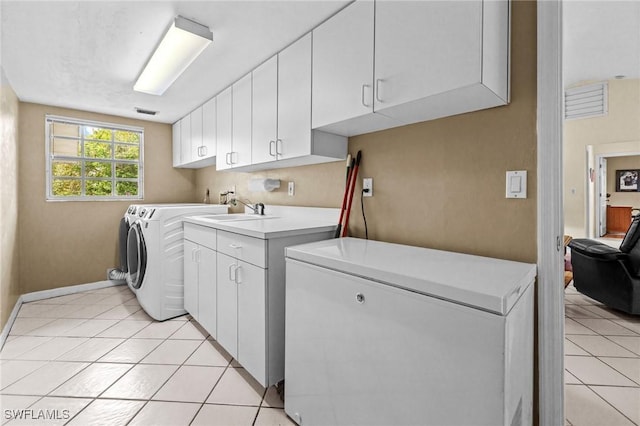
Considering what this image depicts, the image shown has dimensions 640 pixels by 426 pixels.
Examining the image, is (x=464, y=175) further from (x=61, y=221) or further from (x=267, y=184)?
(x=61, y=221)

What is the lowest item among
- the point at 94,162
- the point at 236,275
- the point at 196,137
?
the point at 236,275

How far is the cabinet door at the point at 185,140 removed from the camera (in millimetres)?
3562

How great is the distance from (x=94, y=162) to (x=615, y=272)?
5.60 metres

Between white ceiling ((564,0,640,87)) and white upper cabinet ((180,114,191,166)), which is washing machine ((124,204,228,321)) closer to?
white upper cabinet ((180,114,191,166))

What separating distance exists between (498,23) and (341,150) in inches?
40.8

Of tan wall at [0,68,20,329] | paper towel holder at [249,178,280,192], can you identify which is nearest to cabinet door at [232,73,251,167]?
paper towel holder at [249,178,280,192]

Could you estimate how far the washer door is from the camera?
2.79 m

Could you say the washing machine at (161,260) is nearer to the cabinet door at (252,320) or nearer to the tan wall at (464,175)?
the cabinet door at (252,320)

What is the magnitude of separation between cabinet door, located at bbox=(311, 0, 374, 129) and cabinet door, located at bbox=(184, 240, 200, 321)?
4.94ft

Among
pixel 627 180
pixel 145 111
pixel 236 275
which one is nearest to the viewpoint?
pixel 236 275

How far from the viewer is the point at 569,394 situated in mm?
1617

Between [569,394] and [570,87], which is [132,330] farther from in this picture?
[570,87]

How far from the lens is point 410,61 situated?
128 cm

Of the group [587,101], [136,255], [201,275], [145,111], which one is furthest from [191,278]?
[587,101]
